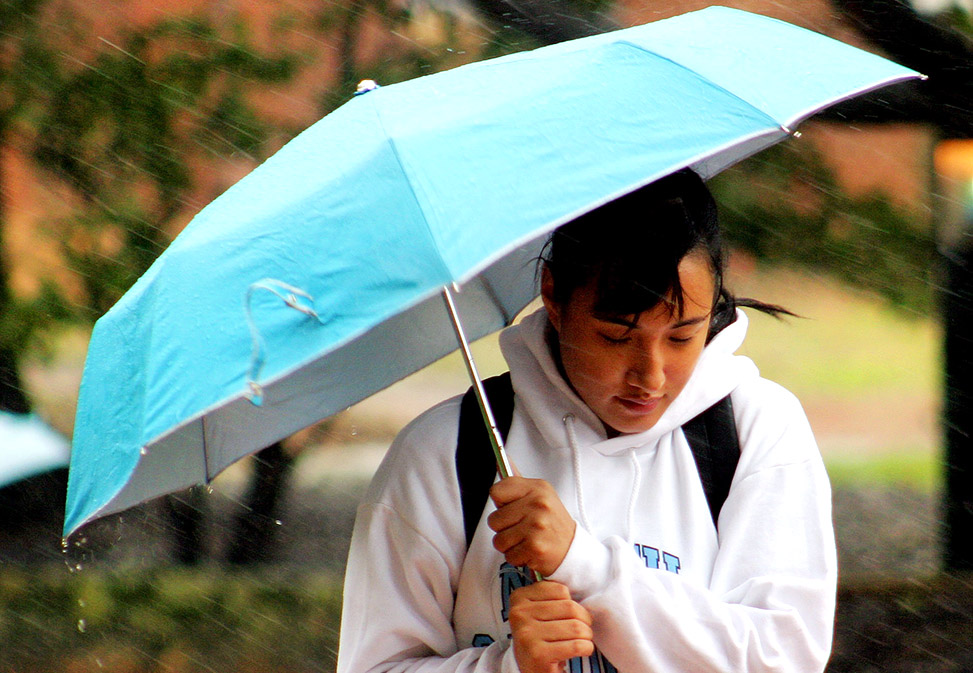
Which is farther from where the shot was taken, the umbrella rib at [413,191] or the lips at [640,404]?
the lips at [640,404]

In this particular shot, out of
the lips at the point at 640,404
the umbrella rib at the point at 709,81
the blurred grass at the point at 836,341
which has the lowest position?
the blurred grass at the point at 836,341

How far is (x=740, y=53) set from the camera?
69.2 inches

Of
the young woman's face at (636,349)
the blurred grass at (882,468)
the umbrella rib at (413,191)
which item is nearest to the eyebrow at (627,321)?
the young woman's face at (636,349)

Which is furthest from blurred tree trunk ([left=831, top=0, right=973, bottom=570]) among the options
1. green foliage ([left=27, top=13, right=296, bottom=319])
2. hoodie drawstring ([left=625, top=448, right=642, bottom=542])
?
hoodie drawstring ([left=625, top=448, right=642, bottom=542])

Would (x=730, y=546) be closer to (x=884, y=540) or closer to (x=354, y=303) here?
(x=354, y=303)

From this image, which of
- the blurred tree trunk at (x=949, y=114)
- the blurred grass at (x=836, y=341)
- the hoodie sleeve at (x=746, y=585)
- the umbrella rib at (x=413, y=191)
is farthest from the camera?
the blurred grass at (x=836, y=341)

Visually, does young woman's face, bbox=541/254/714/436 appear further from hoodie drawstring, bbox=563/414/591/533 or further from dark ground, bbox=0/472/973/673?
dark ground, bbox=0/472/973/673

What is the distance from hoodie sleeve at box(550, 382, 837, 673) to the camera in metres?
1.69

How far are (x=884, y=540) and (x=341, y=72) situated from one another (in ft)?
9.25

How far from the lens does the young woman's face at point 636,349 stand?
1786 millimetres

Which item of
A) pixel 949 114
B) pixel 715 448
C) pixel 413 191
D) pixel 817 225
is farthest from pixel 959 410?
pixel 413 191

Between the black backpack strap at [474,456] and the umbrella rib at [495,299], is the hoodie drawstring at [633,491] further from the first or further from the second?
the umbrella rib at [495,299]

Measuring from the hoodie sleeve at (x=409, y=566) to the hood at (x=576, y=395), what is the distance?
0.16 m

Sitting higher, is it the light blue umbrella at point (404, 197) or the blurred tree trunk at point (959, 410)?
the light blue umbrella at point (404, 197)
